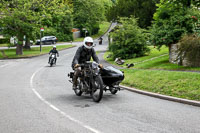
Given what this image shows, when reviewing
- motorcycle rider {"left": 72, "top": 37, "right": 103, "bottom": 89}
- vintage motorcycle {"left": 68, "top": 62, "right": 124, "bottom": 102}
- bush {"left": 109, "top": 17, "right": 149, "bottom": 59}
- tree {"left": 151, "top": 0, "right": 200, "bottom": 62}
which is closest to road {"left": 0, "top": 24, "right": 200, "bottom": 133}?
vintage motorcycle {"left": 68, "top": 62, "right": 124, "bottom": 102}

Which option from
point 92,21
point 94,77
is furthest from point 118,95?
point 92,21

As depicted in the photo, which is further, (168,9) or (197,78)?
(168,9)

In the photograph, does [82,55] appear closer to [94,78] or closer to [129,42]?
[94,78]

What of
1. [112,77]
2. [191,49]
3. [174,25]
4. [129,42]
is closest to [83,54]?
[112,77]

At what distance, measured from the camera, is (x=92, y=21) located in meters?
88.3

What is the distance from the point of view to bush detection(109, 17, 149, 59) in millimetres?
27875

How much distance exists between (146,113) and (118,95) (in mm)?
3088

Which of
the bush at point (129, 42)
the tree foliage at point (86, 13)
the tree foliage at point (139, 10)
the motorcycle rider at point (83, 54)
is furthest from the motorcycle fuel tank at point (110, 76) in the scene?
the tree foliage at point (86, 13)

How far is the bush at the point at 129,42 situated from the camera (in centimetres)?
2788

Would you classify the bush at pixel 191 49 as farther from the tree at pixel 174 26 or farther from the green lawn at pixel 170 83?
the tree at pixel 174 26

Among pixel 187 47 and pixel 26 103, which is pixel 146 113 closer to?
pixel 26 103

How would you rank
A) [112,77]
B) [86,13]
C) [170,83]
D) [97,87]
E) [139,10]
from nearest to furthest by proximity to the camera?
[97,87] < [112,77] < [170,83] < [139,10] < [86,13]

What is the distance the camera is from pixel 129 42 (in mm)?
28000

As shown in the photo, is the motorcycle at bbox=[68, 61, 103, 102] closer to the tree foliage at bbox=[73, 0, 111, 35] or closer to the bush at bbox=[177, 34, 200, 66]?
the bush at bbox=[177, 34, 200, 66]
